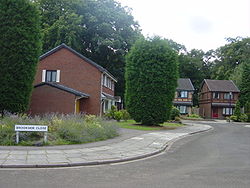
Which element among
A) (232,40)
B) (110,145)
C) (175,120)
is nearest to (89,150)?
(110,145)

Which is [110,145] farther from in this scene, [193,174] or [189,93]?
[189,93]

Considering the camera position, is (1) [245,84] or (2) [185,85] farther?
(2) [185,85]

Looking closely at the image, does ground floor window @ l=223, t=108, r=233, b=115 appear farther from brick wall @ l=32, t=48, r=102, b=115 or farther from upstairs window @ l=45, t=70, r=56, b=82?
upstairs window @ l=45, t=70, r=56, b=82

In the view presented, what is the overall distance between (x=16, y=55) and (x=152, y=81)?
11.0 m

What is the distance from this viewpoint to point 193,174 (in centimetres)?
818

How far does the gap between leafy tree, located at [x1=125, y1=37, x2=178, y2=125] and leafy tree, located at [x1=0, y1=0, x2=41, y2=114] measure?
875 centimetres

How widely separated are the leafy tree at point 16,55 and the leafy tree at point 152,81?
28.7 feet

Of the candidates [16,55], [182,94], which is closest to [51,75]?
[16,55]

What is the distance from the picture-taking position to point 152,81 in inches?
970

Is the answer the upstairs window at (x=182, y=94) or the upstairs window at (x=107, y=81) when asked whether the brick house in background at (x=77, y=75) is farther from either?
the upstairs window at (x=182, y=94)

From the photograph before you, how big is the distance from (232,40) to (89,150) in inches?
2821

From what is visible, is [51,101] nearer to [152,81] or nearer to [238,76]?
[152,81]

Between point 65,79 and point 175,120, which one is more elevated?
point 65,79

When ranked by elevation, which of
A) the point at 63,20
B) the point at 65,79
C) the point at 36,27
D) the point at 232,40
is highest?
the point at 232,40
